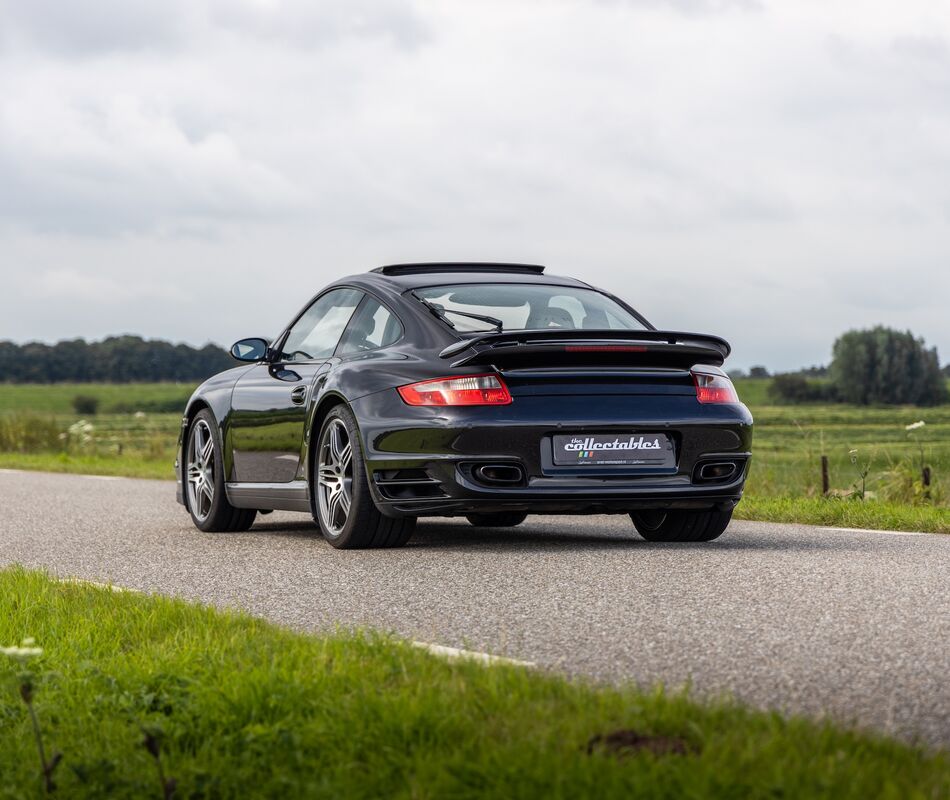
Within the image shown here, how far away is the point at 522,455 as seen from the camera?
776cm

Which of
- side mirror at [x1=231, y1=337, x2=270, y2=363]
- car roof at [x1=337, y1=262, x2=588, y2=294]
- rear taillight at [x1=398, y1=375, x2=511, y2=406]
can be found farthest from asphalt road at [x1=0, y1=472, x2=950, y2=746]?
car roof at [x1=337, y1=262, x2=588, y2=294]

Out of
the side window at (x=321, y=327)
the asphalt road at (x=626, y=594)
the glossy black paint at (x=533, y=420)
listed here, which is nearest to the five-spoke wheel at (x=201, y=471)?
the asphalt road at (x=626, y=594)

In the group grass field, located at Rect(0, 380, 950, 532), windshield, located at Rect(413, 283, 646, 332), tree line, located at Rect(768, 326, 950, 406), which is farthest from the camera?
tree line, located at Rect(768, 326, 950, 406)

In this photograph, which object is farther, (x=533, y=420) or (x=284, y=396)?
(x=284, y=396)

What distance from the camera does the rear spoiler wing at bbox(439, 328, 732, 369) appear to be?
771cm

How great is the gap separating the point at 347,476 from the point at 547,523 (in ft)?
9.60

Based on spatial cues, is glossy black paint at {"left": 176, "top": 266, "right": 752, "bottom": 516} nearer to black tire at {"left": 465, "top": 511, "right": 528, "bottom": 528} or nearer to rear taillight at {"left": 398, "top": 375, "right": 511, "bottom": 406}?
rear taillight at {"left": 398, "top": 375, "right": 511, "bottom": 406}

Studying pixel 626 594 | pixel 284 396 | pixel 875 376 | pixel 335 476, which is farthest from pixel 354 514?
pixel 875 376

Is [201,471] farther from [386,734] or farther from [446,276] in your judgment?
[386,734]

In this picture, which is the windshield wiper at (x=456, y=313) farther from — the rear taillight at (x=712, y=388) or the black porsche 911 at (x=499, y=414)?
the rear taillight at (x=712, y=388)

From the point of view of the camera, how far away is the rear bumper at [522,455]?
25.4 ft

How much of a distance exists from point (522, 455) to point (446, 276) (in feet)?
5.80

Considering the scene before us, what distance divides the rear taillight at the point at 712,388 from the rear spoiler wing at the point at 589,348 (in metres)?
0.08

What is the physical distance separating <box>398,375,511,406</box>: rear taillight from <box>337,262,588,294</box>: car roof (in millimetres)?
1041
